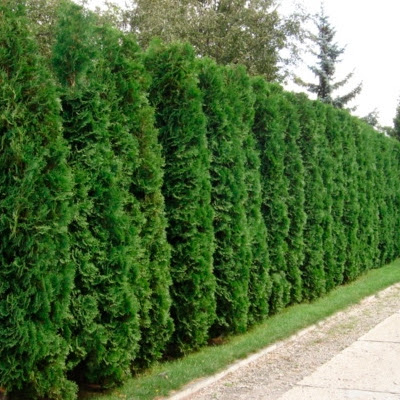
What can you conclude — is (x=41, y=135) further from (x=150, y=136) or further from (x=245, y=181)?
(x=245, y=181)

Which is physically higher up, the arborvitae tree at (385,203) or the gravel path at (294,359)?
the arborvitae tree at (385,203)

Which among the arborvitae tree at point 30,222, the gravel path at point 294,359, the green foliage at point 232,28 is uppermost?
the green foliage at point 232,28

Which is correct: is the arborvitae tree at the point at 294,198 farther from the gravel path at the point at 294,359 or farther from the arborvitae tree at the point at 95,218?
the arborvitae tree at the point at 95,218

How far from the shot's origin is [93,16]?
4785 millimetres

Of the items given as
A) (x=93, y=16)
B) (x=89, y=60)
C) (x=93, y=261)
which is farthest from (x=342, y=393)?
(x=93, y=16)

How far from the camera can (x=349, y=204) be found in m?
12.1

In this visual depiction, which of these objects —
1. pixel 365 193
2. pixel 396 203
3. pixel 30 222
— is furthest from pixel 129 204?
pixel 396 203

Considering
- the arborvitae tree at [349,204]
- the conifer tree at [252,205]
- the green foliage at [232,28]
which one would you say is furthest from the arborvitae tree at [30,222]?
the green foliage at [232,28]

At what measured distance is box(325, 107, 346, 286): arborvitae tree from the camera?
437 inches

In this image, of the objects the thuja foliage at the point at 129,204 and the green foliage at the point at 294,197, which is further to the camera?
the green foliage at the point at 294,197

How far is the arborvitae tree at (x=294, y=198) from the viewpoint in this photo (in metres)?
8.91

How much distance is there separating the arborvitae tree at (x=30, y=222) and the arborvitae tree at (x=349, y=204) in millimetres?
8798

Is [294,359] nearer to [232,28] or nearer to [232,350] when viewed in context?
[232,350]

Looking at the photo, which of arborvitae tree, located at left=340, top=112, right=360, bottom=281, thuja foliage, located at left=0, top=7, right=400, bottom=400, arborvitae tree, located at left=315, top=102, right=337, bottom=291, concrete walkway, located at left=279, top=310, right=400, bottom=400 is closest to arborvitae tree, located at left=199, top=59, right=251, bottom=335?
thuja foliage, located at left=0, top=7, right=400, bottom=400
